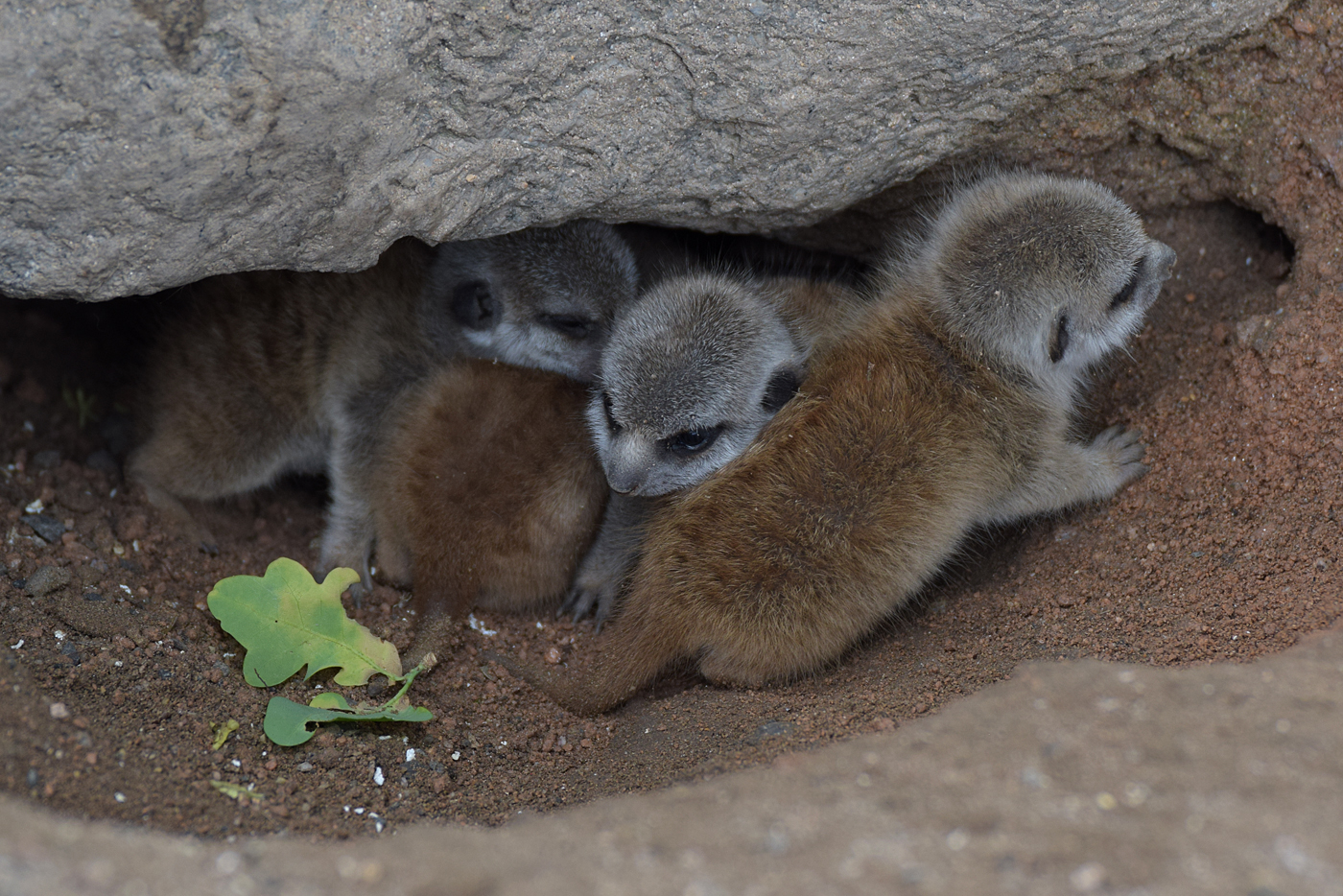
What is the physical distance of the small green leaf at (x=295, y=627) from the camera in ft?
10.1

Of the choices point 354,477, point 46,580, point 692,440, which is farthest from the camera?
point 354,477

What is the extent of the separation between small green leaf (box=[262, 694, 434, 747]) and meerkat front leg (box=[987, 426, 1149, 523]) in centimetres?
214

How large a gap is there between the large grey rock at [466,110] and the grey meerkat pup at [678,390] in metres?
0.36

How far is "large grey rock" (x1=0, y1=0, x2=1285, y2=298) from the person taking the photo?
233 centimetres

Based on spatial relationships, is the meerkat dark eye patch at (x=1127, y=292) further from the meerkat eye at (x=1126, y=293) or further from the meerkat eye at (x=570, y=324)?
the meerkat eye at (x=570, y=324)

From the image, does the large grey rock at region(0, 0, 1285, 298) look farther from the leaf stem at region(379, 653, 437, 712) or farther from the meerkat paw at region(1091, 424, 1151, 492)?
the leaf stem at region(379, 653, 437, 712)

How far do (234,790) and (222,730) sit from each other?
298mm

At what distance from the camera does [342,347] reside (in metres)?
4.29

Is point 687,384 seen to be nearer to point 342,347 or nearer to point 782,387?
point 782,387

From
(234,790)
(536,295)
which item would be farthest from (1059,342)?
(234,790)

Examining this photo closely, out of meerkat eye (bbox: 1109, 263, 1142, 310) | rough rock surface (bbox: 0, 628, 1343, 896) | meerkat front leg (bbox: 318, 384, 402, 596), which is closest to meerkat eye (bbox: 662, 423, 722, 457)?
meerkat front leg (bbox: 318, 384, 402, 596)

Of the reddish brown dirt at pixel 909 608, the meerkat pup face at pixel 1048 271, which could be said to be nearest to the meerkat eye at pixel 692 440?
the reddish brown dirt at pixel 909 608

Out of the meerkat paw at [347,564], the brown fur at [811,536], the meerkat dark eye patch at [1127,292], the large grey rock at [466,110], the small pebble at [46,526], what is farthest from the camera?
the meerkat paw at [347,564]

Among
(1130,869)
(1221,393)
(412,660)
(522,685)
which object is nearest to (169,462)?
(412,660)
